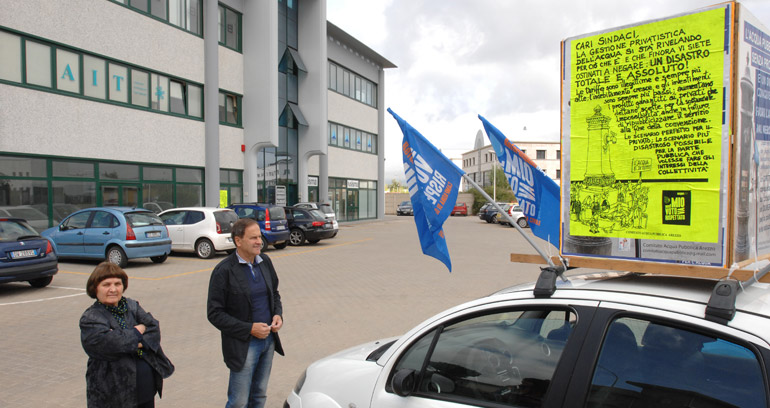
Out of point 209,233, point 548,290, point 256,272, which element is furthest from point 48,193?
point 548,290

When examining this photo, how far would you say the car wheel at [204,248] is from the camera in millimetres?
15141

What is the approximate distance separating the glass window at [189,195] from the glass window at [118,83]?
410cm

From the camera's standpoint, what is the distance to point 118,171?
701 inches

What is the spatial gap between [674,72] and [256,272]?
9.37 ft

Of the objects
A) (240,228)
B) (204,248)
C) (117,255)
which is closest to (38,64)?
(117,255)

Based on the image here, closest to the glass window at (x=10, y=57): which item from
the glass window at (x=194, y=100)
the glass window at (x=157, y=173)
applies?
the glass window at (x=157, y=173)

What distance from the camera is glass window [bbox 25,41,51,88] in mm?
14969

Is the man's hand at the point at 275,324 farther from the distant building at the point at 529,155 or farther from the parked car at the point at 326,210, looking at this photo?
the distant building at the point at 529,155

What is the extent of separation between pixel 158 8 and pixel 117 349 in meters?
19.6

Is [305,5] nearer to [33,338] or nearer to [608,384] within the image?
[33,338]

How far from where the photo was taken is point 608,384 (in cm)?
199

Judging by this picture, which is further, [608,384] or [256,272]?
[256,272]

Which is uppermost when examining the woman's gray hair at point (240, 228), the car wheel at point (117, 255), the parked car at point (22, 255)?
the woman's gray hair at point (240, 228)

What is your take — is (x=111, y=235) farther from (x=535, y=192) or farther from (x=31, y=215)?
(x=535, y=192)
